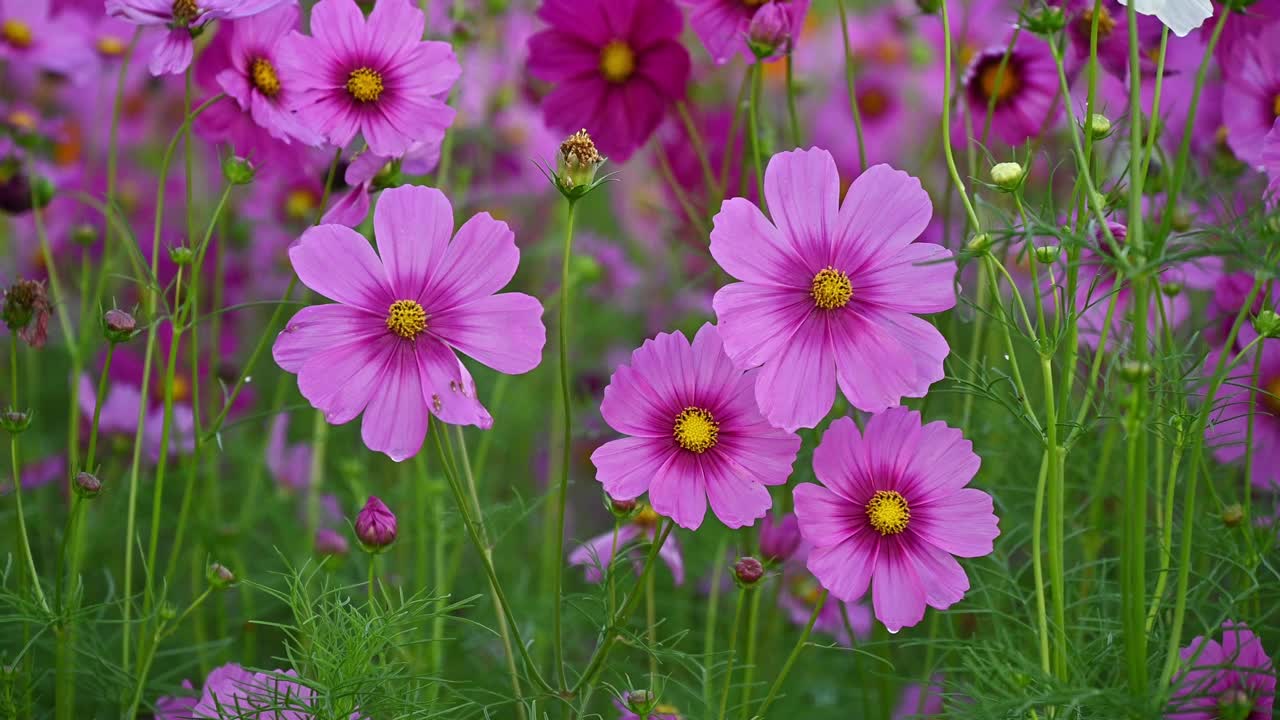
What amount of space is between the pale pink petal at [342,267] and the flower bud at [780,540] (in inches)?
14.6

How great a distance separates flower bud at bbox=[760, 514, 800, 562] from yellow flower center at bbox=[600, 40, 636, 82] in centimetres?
37

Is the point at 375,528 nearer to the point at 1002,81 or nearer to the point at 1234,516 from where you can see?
the point at 1234,516

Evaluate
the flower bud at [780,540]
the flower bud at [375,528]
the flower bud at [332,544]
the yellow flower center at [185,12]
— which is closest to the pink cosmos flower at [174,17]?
the yellow flower center at [185,12]

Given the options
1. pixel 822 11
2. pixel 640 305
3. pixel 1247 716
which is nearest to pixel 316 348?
pixel 1247 716

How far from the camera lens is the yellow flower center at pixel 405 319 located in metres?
0.66

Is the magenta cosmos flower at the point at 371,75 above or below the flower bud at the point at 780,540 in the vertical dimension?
above

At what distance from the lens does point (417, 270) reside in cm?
66

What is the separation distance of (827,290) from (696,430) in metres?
0.11

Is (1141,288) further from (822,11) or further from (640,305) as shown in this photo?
(822,11)

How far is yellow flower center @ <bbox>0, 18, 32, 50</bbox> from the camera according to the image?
1191 millimetres

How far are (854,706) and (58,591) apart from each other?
67cm

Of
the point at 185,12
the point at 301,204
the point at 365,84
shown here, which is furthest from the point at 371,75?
the point at 301,204

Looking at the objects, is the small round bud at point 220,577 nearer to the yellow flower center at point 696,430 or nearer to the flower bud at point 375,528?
the flower bud at point 375,528

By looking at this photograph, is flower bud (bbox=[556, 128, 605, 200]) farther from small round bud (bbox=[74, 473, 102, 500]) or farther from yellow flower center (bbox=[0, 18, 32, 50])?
yellow flower center (bbox=[0, 18, 32, 50])
